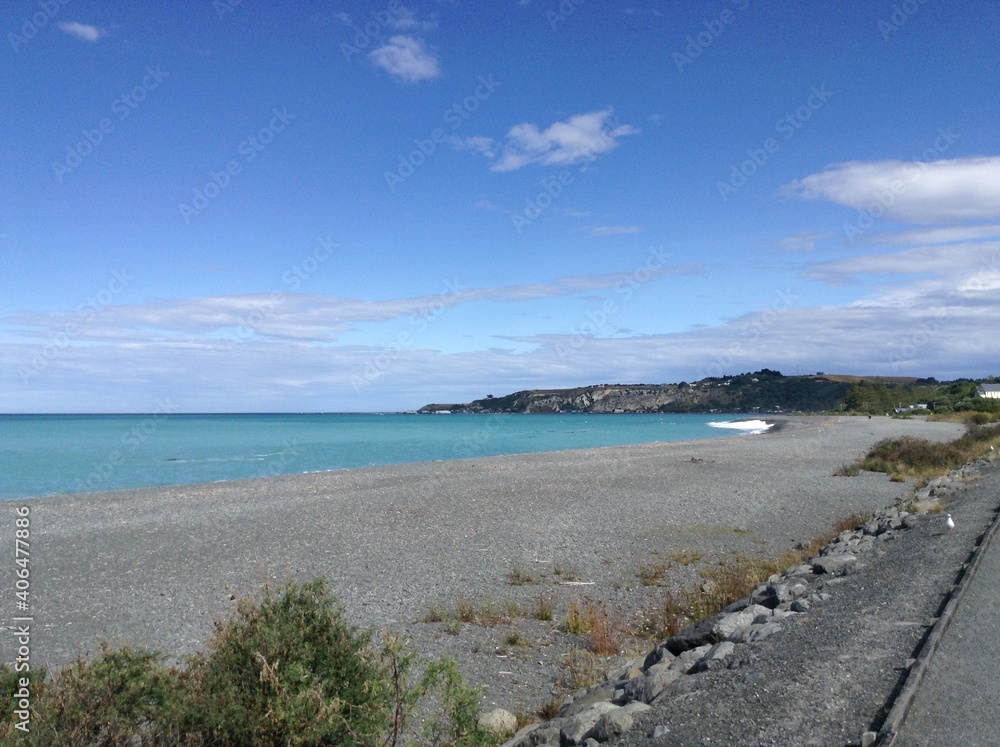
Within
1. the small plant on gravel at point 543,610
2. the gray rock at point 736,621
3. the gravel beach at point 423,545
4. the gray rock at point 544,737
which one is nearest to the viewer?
the gray rock at point 544,737

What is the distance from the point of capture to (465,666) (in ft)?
24.0

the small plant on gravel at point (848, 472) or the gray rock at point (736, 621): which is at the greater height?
the gray rock at point (736, 621)

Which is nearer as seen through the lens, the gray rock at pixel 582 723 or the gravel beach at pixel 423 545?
the gray rock at pixel 582 723

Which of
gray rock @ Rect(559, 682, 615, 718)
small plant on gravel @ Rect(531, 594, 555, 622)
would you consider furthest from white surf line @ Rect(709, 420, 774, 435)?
gray rock @ Rect(559, 682, 615, 718)

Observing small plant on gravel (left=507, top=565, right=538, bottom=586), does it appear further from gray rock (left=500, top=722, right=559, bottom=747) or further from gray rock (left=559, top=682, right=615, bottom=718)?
gray rock (left=500, top=722, right=559, bottom=747)

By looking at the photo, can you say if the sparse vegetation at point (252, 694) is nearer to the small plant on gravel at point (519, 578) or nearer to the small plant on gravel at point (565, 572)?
the small plant on gravel at point (519, 578)

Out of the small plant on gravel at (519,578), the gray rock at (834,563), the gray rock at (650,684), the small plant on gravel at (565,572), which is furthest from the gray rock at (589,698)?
the small plant on gravel at (565,572)

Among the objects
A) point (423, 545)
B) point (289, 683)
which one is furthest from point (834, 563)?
point (289, 683)

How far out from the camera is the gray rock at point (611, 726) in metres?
4.58

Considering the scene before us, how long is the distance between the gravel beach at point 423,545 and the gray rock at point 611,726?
1.89 metres

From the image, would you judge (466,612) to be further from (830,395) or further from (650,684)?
(830,395)

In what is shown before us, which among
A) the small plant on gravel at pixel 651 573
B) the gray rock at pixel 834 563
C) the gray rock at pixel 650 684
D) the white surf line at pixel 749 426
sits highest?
the gray rock at pixel 650 684

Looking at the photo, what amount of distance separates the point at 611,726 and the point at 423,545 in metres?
9.42

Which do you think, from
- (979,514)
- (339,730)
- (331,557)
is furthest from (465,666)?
(979,514)
